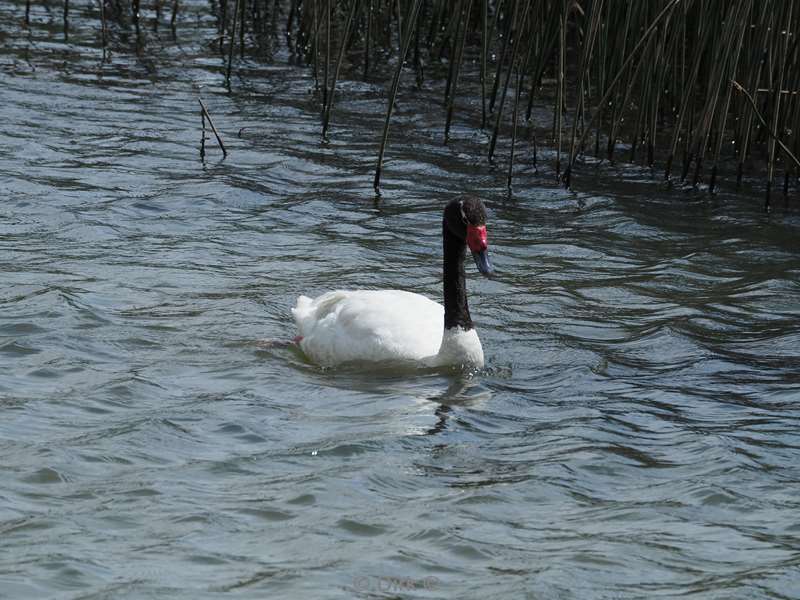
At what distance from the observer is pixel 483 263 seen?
24.0ft

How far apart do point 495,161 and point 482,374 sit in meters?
5.44

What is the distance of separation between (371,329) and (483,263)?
2.40 feet

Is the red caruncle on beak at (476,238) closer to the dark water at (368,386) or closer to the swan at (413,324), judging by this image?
the swan at (413,324)

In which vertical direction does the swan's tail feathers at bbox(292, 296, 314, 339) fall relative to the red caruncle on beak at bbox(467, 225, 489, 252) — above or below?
below

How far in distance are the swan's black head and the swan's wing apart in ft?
1.73

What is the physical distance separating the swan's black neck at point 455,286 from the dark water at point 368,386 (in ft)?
1.05

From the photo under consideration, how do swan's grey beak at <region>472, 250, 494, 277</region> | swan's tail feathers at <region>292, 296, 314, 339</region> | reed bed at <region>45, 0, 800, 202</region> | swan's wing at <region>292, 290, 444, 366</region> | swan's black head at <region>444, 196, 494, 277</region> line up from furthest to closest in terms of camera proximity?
1. reed bed at <region>45, 0, 800, 202</region>
2. swan's tail feathers at <region>292, 296, 314, 339</region>
3. swan's wing at <region>292, 290, 444, 366</region>
4. swan's black head at <region>444, 196, 494, 277</region>
5. swan's grey beak at <region>472, 250, 494, 277</region>

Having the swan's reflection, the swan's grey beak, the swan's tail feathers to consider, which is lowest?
the swan's reflection

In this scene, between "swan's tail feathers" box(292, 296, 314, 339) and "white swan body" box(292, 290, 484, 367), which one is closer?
"white swan body" box(292, 290, 484, 367)

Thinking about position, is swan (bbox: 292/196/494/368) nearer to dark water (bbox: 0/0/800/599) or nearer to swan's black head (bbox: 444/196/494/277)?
swan's black head (bbox: 444/196/494/277)

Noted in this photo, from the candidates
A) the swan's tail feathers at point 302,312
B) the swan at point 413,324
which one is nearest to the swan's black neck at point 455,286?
the swan at point 413,324

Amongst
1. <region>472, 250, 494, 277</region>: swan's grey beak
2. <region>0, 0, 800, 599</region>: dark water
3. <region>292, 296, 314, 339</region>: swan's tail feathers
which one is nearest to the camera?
<region>0, 0, 800, 599</region>: dark water

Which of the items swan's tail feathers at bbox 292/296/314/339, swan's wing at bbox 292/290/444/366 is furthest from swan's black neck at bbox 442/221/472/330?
swan's tail feathers at bbox 292/296/314/339

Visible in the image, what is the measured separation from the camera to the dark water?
4902 millimetres
